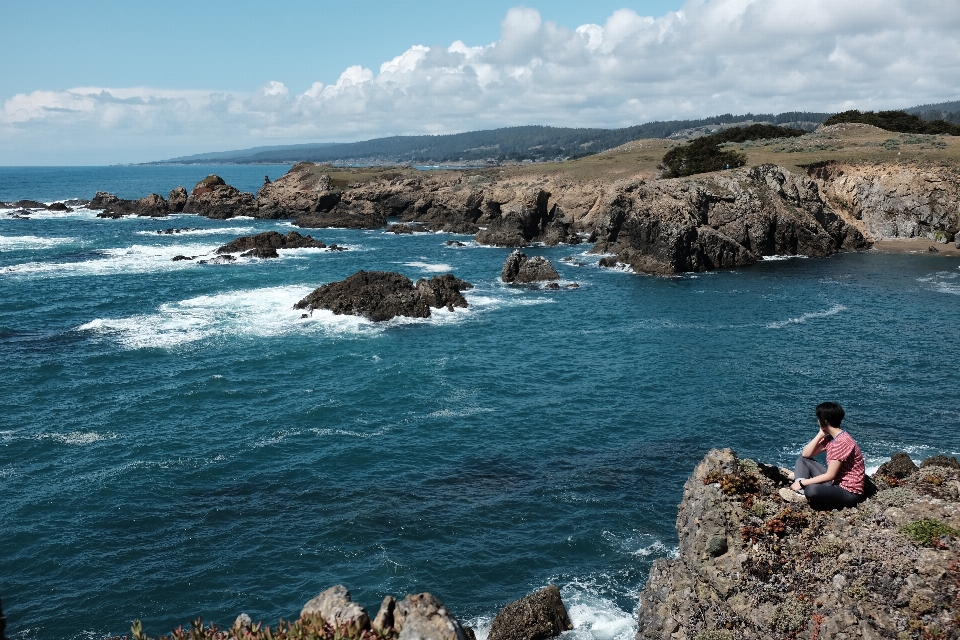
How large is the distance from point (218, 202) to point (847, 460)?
14648 cm

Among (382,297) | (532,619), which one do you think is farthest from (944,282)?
(532,619)

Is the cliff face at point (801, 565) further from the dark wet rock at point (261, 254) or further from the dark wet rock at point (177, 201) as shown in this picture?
the dark wet rock at point (177, 201)

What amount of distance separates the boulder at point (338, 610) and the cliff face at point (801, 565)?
279 inches

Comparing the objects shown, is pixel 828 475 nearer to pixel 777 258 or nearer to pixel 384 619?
pixel 384 619

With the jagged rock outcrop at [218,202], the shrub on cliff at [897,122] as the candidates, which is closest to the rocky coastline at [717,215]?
the jagged rock outcrop at [218,202]

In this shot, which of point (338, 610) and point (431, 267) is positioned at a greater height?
point (431, 267)

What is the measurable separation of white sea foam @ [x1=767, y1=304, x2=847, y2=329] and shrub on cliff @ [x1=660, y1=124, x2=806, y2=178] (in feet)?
Result: 147

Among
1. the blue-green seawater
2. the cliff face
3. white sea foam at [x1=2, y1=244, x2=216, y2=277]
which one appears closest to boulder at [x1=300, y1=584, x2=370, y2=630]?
the cliff face

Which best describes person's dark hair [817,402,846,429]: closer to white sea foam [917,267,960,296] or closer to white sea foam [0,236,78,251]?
white sea foam [917,267,960,296]

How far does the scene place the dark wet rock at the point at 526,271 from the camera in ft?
243

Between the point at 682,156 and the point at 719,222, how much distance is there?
33250 millimetres

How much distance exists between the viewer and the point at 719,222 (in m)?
84.6

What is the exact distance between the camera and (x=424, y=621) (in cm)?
1424

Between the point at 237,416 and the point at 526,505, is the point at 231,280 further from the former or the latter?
the point at 526,505
